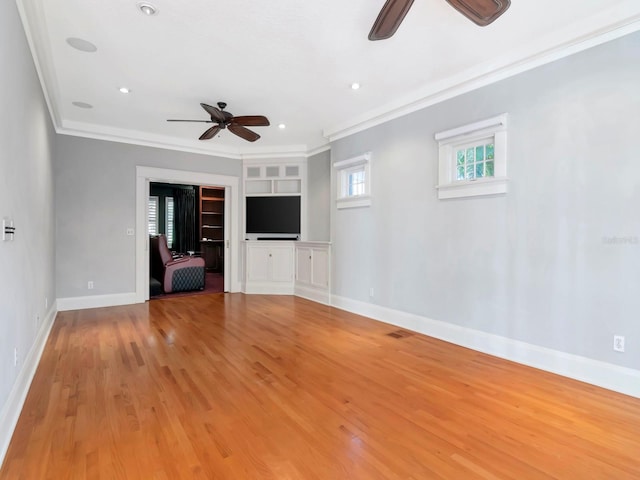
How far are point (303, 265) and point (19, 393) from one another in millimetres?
4331

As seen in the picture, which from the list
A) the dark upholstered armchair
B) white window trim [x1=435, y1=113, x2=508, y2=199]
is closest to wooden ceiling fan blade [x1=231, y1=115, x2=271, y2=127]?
white window trim [x1=435, y1=113, x2=508, y2=199]

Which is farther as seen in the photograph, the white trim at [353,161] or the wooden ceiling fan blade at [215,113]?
the white trim at [353,161]

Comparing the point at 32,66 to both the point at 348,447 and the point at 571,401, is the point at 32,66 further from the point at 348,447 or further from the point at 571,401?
the point at 571,401

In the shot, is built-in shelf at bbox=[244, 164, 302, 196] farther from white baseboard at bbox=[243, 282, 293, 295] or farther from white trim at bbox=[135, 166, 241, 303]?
white baseboard at bbox=[243, 282, 293, 295]

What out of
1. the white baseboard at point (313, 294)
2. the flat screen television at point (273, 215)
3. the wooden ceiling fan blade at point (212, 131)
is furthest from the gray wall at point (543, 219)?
the flat screen television at point (273, 215)

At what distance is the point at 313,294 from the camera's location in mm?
5852

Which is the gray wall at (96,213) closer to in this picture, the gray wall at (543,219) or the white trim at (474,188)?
the gray wall at (543,219)

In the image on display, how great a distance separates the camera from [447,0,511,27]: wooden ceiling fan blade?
2.05 m

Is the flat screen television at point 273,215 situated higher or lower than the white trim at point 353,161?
lower

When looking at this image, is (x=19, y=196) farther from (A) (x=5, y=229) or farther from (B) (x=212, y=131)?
(B) (x=212, y=131)

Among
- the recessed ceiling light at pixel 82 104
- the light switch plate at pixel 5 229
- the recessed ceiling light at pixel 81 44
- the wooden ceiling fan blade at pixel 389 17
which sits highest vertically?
the recessed ceiling light at pixel 82 104

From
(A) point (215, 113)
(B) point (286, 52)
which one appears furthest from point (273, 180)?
(B) point (286, 52)

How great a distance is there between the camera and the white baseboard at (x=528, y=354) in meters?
2.51

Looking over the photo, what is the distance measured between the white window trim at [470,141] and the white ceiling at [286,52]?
1.52 ft
